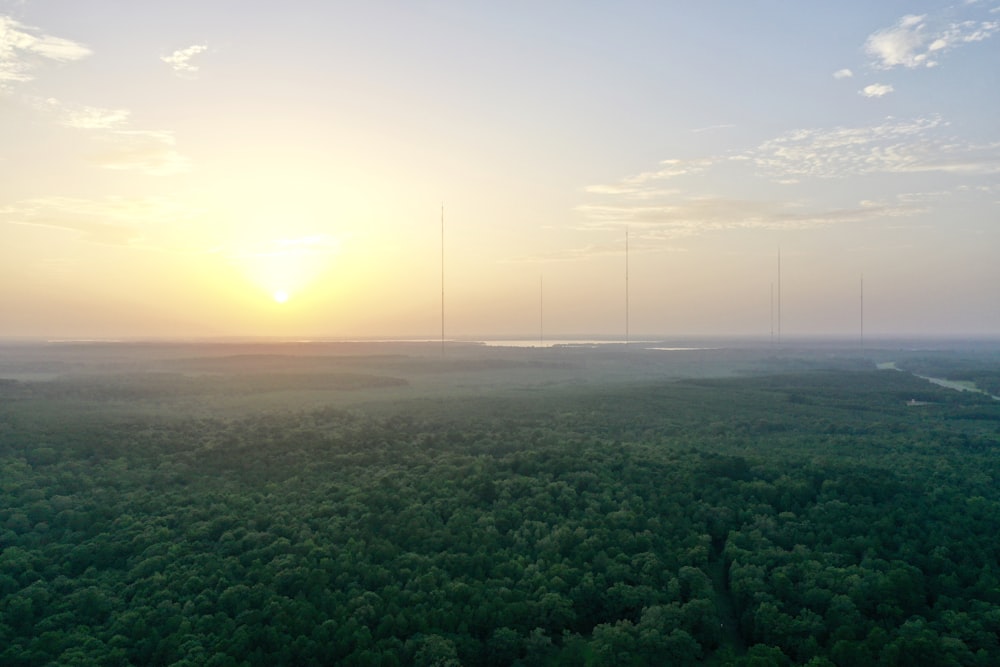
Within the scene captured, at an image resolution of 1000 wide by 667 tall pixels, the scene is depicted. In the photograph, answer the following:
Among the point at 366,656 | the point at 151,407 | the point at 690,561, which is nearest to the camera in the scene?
the point at 366,656

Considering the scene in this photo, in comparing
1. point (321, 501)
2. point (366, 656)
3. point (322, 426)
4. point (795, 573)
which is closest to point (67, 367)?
point (322, 426)

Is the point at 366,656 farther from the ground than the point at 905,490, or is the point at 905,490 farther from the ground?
the point at 905,490

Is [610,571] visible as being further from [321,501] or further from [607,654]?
[321,501]

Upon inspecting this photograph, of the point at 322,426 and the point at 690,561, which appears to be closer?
the point at 690,561

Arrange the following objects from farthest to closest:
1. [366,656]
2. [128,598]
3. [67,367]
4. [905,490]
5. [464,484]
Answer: [67,367], [464,484], [905,490], [128,598], [366,656]

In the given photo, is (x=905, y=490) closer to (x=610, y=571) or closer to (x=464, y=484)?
(x=610, y=571)

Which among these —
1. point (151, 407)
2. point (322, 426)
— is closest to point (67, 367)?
point (151, 407)
